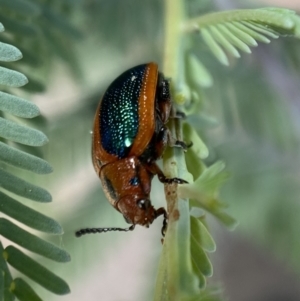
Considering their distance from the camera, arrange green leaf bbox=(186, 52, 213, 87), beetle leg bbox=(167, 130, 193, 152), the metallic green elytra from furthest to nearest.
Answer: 1. the metallic green elytra
2. green leaf bbox=(186, 52, 213, 87)
3. beetle leg bbox=(167, 130, 193, 152)

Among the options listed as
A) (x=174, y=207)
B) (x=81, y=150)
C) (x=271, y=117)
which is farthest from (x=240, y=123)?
(x=174, y=207)

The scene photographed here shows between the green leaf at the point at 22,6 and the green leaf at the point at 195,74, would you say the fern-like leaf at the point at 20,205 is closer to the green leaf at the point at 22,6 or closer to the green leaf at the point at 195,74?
the green leaf at the point at 22,6

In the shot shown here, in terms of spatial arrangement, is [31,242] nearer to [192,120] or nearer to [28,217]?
[28,217]

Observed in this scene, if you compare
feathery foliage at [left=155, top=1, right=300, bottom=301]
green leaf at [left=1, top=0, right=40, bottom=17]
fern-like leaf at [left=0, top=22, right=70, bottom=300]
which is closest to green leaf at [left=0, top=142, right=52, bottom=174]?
fern-like leaf at [left=0, top=22, right=70, bottom=300]

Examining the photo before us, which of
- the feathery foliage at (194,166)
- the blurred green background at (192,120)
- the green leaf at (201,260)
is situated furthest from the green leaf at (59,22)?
the green leaf at (201,260)

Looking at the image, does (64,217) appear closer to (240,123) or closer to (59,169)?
(59,169)

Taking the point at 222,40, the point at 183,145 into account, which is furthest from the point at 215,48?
the point at 183,145

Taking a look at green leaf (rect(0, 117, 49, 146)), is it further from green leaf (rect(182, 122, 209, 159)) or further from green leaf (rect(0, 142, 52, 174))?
green leaf (rect(182, 122, 209, 159))
